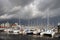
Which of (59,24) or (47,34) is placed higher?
(59,24)

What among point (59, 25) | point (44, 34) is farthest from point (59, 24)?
point (44, 34)

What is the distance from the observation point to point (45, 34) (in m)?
176

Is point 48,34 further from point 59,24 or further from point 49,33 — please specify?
point 59,24

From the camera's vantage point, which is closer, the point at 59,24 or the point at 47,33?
the point at 47,33

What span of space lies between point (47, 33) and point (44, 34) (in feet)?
17.8

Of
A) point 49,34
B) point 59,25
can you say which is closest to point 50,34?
point 49,34

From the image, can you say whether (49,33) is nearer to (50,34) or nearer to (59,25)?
(50,34)

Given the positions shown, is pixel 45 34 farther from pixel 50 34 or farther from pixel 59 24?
pixel 59 24

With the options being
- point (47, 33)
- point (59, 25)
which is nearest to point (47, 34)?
point (47, 33)

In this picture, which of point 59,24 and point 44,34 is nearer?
point 44,34

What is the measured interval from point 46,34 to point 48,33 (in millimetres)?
3869

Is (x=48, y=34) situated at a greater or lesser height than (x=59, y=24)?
lesser

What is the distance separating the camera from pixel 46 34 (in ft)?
575

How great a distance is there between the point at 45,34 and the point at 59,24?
3098 centimetres
